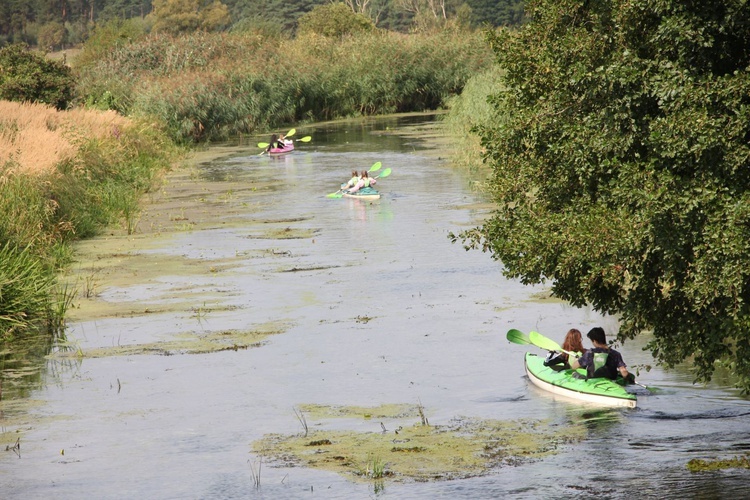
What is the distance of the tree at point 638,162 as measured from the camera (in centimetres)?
848

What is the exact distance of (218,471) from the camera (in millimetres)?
9930

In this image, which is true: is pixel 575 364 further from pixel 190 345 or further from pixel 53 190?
pixel 53 190

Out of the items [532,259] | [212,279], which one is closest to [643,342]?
[532,259]

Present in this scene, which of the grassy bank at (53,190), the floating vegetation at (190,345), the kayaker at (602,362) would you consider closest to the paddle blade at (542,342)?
the kayaker at (602,362)

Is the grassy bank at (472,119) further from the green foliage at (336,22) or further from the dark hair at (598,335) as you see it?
the green foliage at (336,22)

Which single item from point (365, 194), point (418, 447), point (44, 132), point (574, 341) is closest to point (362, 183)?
point (365, 194)

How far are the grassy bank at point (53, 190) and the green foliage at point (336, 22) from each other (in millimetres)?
38629

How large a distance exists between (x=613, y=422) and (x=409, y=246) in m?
10.2

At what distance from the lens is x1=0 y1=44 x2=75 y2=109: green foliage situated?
3672 cm

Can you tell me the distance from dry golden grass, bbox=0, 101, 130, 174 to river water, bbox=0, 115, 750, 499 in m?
1.97

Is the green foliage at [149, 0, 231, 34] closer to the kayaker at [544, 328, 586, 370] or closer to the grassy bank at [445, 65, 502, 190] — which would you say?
the grassy bank at [445, 65, 502, 190]

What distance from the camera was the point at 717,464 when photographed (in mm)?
9492

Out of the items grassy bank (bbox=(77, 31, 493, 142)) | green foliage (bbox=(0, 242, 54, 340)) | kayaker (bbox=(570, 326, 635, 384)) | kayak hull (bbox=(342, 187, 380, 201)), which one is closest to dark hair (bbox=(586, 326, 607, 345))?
kayaker (bbox=(570, 326, 635, 384))

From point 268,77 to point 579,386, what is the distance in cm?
3893
